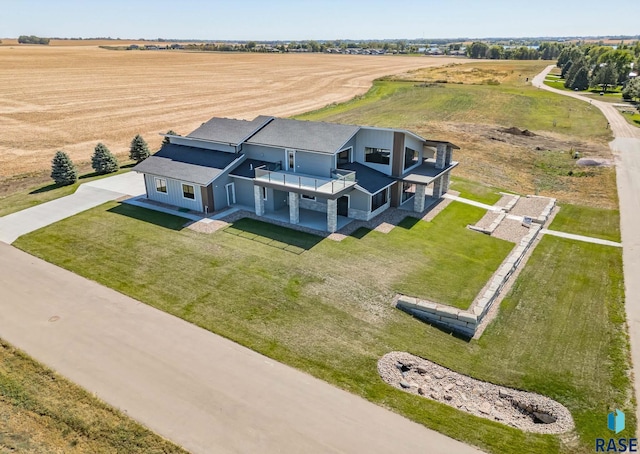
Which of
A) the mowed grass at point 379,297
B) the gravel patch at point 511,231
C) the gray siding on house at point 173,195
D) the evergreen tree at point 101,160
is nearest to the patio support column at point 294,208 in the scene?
the mowed grass at point 379,297

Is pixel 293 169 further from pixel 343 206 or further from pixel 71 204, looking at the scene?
pixel 71 204

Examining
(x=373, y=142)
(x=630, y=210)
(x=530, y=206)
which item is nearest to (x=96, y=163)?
(x=373, y=142)

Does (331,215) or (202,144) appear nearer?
(331,215)

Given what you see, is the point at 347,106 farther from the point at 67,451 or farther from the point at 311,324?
the point at 67,451

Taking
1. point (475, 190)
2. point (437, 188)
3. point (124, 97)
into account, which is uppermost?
point (124, 97)

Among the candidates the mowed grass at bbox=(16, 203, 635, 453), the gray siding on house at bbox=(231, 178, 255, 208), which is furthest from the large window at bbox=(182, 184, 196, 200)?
the gray siding on house at bbox=(231, 178, 255, 208)

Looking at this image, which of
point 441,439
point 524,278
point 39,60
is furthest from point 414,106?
point 39,60

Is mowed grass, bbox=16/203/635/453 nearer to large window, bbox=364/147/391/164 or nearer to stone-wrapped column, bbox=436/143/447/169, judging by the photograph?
stone-wrapped column, bbox=436/143/447/169
